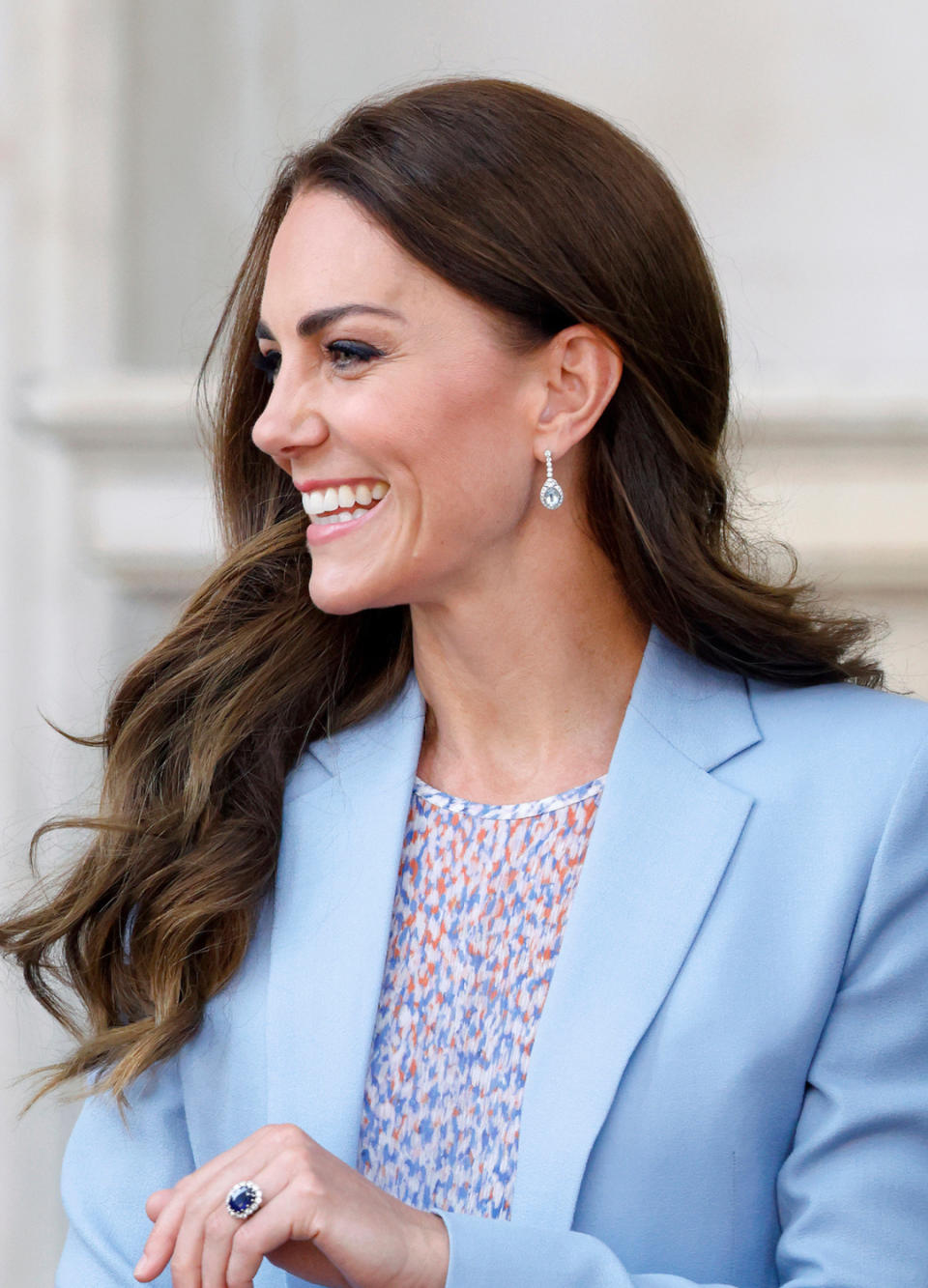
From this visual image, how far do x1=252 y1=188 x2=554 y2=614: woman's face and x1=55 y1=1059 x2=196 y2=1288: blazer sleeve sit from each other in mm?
526

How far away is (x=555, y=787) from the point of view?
1.69m

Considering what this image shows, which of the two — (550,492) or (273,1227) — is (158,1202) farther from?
(550,492)

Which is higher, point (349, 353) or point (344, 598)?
point (349, 353)

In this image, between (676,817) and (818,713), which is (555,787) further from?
(818,713)

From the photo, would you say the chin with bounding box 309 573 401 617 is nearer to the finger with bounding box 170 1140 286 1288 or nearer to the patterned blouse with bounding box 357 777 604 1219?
the patterned blouse with bounding box 357 777 604 1219

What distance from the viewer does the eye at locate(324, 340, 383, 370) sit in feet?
5.24

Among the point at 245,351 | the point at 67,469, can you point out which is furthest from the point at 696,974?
the point at 67,469

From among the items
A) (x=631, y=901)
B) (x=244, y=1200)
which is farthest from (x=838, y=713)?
(x=244, y=1200)

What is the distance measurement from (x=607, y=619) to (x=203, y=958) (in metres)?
0.53

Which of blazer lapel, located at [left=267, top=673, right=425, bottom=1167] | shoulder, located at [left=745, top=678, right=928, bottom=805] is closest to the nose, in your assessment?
blazer lapel, located at [left=267, top=673, right=425, bottom=1167]

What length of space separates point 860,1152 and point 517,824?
46cm

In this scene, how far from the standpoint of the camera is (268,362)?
1780mm

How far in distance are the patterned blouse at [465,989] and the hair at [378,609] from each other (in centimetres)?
17

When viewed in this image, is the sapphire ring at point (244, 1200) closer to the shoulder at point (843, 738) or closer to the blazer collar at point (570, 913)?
the blazer collar at point (570, 913)
